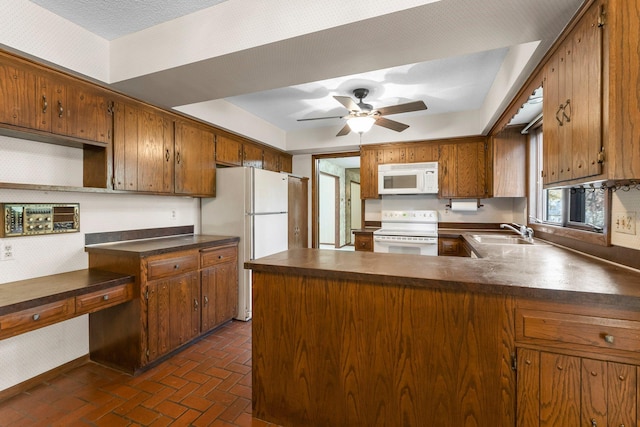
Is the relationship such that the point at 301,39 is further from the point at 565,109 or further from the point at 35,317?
the point at 35,317

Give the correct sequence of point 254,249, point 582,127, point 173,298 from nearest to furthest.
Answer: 1. point 582,127
2. point 173,298
3. point 254,249

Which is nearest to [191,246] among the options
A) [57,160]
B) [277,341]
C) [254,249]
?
[254,249]

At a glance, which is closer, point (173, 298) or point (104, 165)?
point (104, 165)

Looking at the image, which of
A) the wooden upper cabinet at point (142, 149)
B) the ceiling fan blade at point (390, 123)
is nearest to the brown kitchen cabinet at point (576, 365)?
the ceiling fan blade at point (390, 123)

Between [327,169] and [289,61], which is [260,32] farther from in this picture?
[327,169]

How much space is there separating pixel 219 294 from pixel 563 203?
3.45 m

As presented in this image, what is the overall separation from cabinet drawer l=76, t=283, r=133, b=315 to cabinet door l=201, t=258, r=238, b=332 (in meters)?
0.72

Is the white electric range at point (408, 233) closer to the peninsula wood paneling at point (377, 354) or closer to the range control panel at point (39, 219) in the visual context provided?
the peninsula wood paneling at point (377, 354)

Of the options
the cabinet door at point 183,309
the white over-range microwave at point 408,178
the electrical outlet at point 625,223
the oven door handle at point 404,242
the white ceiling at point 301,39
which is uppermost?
the white ceiling at point 301,39

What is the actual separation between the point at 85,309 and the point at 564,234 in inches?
145

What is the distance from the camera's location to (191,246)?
2.72 meters

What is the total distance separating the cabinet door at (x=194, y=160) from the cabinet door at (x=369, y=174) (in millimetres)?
2244

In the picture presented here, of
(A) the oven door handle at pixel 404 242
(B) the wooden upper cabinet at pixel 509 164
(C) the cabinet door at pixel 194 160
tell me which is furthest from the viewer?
(A) the oven door handle at pixel 404 242

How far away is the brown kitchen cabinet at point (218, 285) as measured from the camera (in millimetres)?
2891
